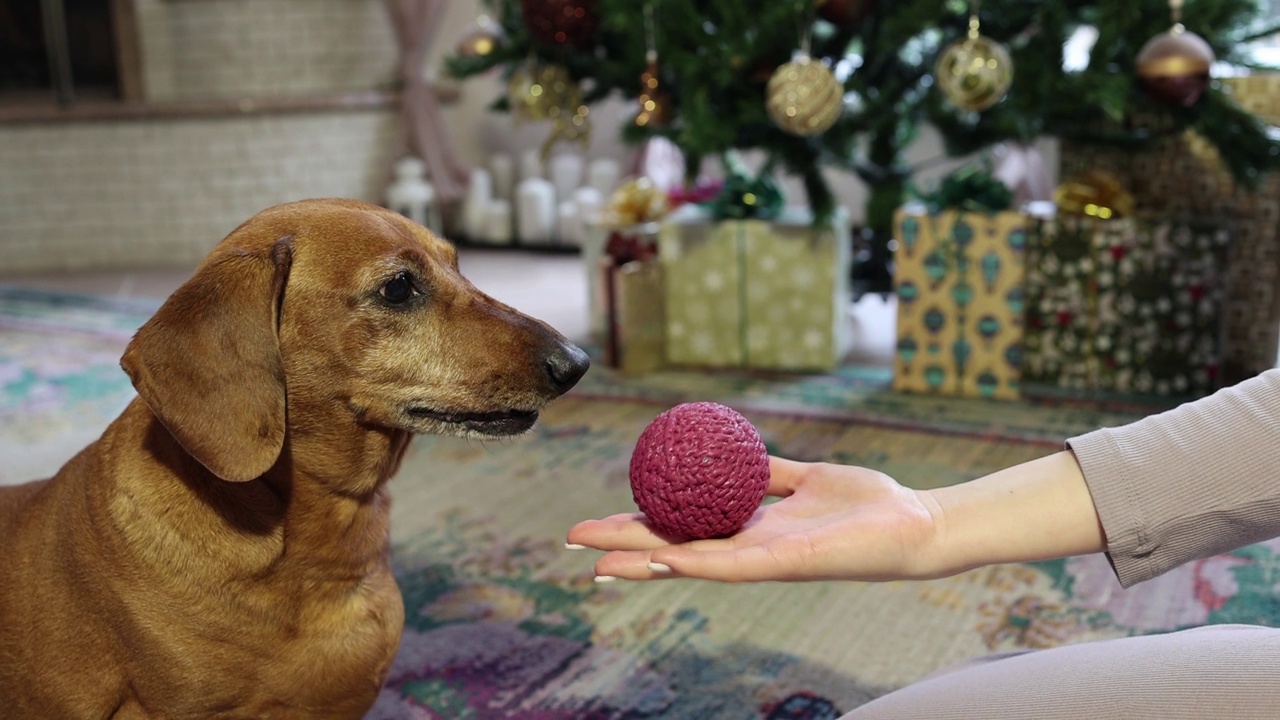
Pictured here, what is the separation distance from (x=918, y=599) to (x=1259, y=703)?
0.96 m

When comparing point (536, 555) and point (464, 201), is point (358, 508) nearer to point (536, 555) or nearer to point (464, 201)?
point (536, 555)

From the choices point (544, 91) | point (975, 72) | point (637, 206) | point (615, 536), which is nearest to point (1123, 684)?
point (615, 536)

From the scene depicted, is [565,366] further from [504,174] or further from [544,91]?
[504,174]

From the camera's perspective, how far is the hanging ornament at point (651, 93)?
8.96 feet

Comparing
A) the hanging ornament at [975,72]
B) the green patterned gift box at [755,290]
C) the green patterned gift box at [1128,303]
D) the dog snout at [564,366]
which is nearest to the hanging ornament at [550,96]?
the green patterned gift box at [755,290]

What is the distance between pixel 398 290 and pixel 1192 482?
803 millimetres

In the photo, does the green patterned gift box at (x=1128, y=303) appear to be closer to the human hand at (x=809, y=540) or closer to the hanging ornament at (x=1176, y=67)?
the hanging ornament at (x=1176, y=67)

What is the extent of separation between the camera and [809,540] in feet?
3.38

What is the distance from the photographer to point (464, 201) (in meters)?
5.39

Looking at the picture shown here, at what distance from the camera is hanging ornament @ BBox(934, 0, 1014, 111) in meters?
2.39

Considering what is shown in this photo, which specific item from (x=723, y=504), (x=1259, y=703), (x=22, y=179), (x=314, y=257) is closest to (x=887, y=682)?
(x=723, y=504)

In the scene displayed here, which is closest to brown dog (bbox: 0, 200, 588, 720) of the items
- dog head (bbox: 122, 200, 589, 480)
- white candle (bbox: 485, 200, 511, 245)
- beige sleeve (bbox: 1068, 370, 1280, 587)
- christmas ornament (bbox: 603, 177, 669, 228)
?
dog head (bbox: 122, 200, 589, 480)

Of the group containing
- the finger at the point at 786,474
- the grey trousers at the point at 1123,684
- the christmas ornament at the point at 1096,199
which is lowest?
the grey trousers at the point at 1123,684

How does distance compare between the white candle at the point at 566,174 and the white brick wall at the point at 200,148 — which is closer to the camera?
the white candle at the point at 566,174
